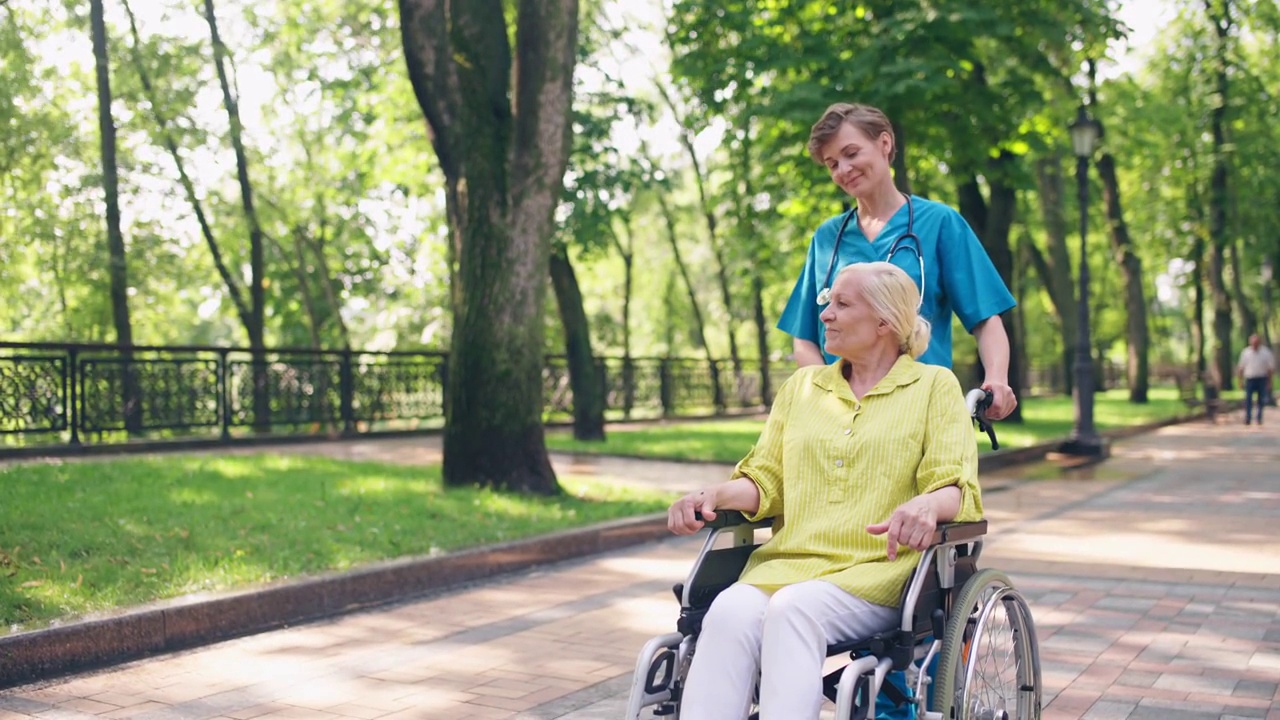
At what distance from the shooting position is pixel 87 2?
21.9m

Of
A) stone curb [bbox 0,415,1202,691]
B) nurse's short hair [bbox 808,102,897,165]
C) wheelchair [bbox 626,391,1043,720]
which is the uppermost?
nurse's short hair [bbox 808,102,897,165]

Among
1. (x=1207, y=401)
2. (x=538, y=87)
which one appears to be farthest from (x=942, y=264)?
(x=1207, y=401)

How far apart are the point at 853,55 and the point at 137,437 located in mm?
9987

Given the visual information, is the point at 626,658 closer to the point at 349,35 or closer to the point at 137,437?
the point at 137,437

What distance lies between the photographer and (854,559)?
319 cm

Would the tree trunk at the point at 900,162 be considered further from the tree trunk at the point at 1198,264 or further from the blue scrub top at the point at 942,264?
the tree trunk at the point at 1198,264

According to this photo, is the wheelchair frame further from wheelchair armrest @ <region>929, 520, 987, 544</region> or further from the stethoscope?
the stethoscope

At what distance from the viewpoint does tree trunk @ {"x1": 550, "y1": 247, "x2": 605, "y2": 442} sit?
56.8 ft

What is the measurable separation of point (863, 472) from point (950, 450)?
0.23 meters

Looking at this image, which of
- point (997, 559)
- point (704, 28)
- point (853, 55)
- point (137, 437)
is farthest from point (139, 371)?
point (997, 559)

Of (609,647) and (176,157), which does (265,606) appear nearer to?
(609,647)

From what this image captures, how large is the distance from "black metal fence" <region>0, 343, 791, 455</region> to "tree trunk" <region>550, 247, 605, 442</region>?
117 inches

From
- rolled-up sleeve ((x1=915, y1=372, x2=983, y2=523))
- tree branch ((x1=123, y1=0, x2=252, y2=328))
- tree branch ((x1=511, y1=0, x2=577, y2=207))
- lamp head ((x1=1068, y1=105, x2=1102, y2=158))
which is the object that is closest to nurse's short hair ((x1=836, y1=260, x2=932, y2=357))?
rolled-up sleeve ((x1=915, y1=372, x2=983, y2=523))

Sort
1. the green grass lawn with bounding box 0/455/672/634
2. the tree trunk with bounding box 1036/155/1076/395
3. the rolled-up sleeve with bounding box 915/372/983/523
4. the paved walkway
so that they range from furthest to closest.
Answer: the tree trunk with bounding box 1036/155/1076/395, the green grass lawn with bounding box 0/455/672/634, the paved walkway, the rolled-up sleeve with bounding box 915/372/983/523
